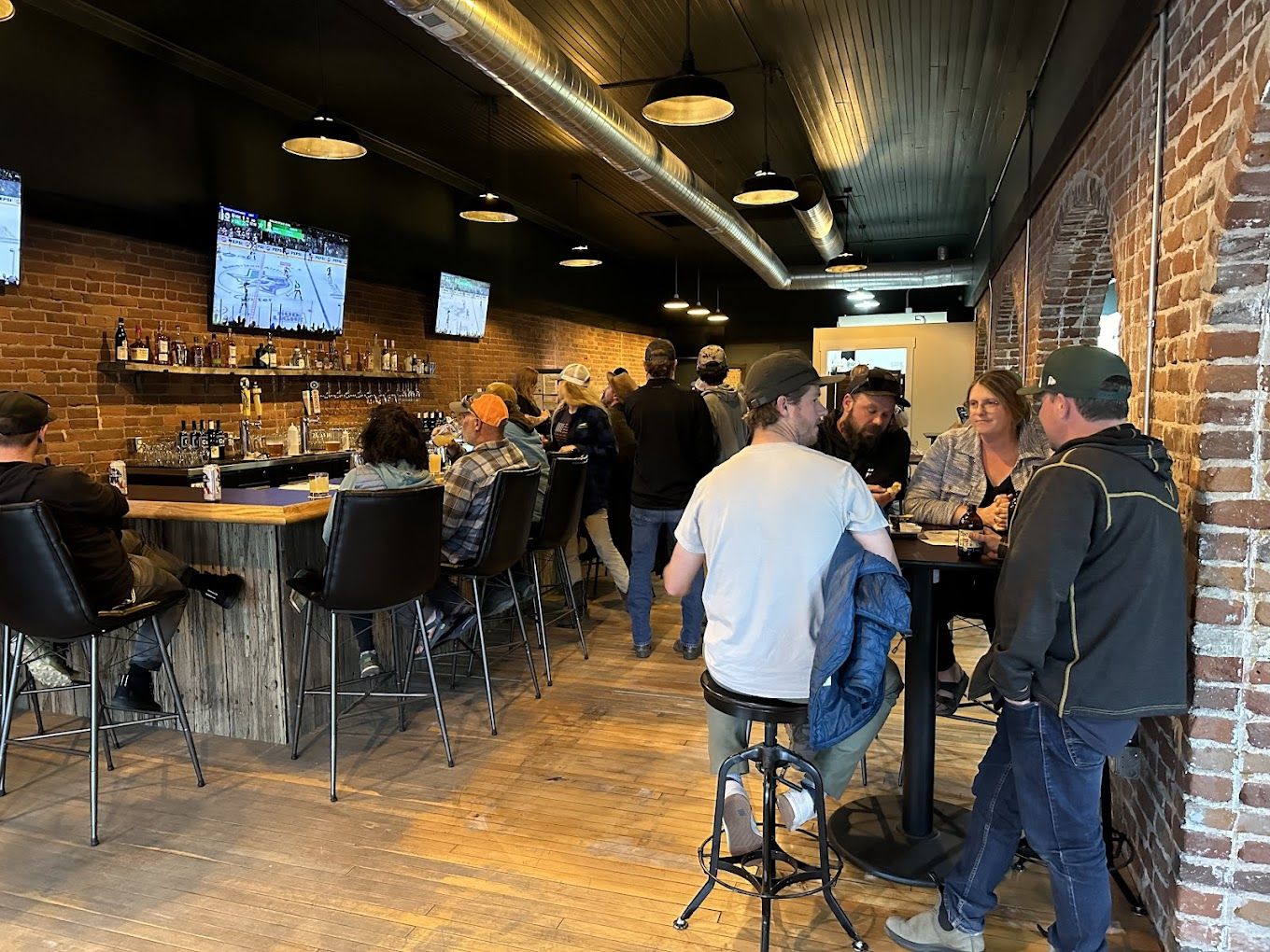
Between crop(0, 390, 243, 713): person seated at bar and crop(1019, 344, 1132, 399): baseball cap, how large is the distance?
3025 millimetres

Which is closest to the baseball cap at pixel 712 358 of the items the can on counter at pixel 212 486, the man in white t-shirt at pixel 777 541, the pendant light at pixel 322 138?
the pendant light at pixel 322 138

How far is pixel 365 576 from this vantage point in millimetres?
3119

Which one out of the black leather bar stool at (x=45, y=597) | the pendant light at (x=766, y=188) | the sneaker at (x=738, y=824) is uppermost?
the pendant light at (x=766, y=188)

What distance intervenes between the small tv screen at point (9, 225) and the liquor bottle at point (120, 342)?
2.19 ft

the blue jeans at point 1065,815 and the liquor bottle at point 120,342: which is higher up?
the liquor bottle at point 120,342

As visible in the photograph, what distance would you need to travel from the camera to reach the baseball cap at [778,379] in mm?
2188

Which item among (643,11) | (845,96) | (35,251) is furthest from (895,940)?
(845,96)

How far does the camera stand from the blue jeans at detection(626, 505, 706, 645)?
15.1 ft

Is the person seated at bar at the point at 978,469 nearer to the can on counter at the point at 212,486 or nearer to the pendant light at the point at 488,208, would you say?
the can on counter at the point at 212,486

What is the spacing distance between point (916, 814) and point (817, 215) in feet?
24.4

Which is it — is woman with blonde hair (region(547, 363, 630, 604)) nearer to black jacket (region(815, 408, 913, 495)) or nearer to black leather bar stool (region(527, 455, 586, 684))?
black leather bar stool (region(527, 455, 586, 684))

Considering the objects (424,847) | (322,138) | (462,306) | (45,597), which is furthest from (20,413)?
(462,306)

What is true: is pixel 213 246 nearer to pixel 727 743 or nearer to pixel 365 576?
pixel 365 576

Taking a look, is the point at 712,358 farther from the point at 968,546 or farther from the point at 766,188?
the point at 968,546
